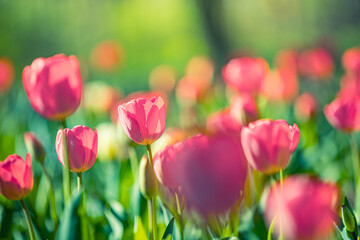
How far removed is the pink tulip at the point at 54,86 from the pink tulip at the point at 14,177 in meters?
0.15

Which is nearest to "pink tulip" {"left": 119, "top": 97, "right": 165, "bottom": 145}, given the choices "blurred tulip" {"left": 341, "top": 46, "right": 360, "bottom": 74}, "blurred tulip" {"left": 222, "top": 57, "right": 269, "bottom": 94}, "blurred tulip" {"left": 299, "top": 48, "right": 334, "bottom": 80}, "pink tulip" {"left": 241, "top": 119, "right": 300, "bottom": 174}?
"pink tulip" {"left": 241, "top": 119, "right": 300, "bottom": 174}

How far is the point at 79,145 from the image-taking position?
74 centimetres

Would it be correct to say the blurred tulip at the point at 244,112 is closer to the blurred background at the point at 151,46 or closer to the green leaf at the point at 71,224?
the blurred background at the point at 151,46

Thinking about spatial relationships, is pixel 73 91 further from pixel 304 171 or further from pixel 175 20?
pixel 175 20

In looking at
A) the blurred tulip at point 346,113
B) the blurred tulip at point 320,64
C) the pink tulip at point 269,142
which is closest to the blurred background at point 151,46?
the blurred tulip at point 320,64

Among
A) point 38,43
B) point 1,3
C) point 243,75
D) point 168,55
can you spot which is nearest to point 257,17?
point 168,55

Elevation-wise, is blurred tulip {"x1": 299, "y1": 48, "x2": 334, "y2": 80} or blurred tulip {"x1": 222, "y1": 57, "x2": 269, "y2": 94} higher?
blurred tulip {"x1": 222, "y1": 57, "x2": 269, "y2": 94}

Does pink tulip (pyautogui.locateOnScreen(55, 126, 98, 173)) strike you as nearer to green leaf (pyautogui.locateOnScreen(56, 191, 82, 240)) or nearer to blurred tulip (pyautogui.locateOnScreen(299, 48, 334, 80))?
green leaf (pyautogui.locateOnScreen(56, 191, 82, 240))

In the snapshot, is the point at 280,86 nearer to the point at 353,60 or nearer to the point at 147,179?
the point at 353,60

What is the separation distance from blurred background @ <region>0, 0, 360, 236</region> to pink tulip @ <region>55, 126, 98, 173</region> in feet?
1.20

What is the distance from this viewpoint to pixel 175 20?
54.9 feet

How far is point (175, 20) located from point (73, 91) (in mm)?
16423

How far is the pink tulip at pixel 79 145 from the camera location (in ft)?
2.43

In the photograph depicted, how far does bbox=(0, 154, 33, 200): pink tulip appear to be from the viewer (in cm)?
74
